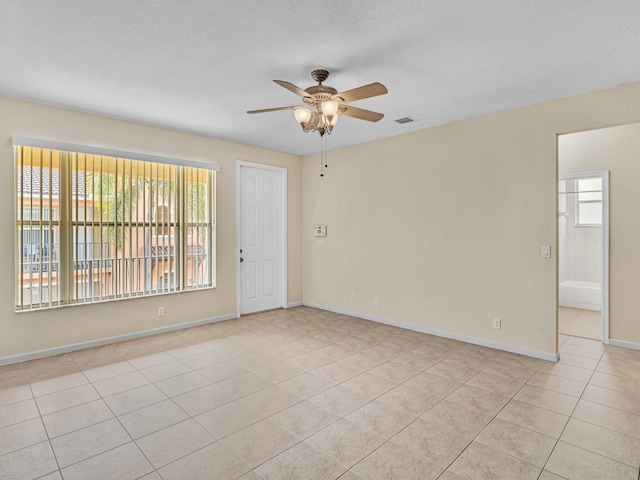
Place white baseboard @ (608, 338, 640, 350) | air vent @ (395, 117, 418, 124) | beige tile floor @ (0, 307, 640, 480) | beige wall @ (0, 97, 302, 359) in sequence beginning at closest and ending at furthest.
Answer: beige tile floor @ (0, 307, 640, 480), beige wall @ (0, 97, 302, 359), white baseboard @ (608, 338, 640, 350), air vent @ (395, 117, 418, 124)

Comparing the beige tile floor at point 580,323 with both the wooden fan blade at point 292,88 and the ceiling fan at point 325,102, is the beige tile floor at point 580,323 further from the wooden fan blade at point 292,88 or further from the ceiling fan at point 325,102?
the wooden fan blade at point 292,88

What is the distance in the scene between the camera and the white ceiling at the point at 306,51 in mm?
2066

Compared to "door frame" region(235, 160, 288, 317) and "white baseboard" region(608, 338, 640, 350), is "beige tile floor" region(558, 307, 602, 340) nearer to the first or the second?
"white baseboard" region(608, 338, 640, 350)

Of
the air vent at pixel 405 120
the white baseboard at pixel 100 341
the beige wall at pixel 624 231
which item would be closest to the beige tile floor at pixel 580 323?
the beige wall at pixel 624 231

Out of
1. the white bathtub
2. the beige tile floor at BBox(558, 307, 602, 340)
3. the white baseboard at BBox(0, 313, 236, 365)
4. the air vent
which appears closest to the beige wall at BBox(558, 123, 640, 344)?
the beige tile floor at BBox(558, 307, 602, 340)

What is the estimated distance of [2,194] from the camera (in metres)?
3.38

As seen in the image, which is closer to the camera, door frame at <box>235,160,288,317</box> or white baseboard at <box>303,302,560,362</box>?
white baseboard at <box>303,302,560,362</box>

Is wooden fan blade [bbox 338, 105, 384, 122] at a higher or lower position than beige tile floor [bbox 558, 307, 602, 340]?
higher

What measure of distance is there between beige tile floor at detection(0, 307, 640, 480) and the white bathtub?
2.19 metres

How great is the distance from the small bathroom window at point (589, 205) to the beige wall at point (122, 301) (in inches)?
206

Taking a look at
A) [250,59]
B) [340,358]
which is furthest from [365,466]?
[250,59]

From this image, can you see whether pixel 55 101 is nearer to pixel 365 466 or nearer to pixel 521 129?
pixel 365 466

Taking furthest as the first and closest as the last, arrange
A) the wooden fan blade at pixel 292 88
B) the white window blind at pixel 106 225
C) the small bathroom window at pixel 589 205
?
the small bathroom window at pixel 589 205
the white window blind at pixel 106 225
the wooden fan blade at pixel 292 88

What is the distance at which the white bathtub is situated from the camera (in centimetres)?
567
